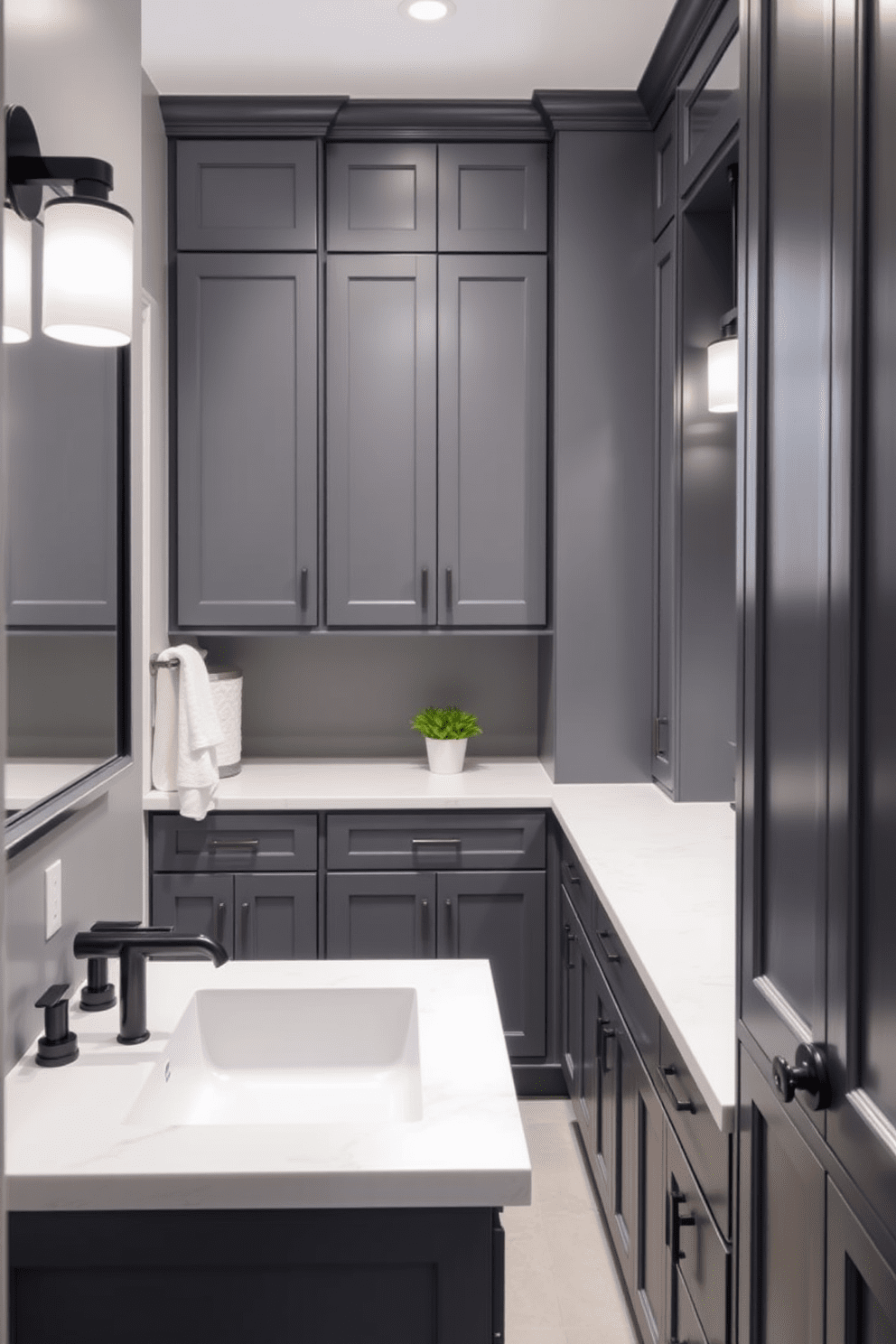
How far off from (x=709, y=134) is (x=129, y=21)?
129 cm

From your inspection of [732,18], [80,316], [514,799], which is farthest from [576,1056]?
[732,18]

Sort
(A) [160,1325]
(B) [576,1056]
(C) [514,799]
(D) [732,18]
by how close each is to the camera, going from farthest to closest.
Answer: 1. (C) [514,799]
2. (B) [576,1056]
3. (D) [732,18]
4. (A) [160,1325]

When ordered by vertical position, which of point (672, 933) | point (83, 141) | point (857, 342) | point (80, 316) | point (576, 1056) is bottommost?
point (576, 1056)

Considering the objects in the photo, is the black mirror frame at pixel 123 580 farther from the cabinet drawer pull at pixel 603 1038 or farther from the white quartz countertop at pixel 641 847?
the cabinet drawer pull at pixel 603 1038

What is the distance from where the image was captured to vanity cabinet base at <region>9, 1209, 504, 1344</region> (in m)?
1.11

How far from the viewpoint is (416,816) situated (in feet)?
10.2

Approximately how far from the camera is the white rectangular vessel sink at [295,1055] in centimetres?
142

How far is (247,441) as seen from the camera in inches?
127

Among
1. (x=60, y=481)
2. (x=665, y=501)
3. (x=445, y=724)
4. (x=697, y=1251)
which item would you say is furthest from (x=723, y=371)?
(x=697, y=1251)

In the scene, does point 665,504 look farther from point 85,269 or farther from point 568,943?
point 85,269

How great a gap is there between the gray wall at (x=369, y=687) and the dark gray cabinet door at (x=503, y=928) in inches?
26.3

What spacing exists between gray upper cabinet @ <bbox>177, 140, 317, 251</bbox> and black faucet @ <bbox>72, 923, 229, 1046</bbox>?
7.85ft

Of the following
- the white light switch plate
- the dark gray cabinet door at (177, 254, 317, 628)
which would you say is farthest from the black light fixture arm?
the dark gray cabinet door at (177, 254, 317, 628)

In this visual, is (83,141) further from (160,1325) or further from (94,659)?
(160,1325)
